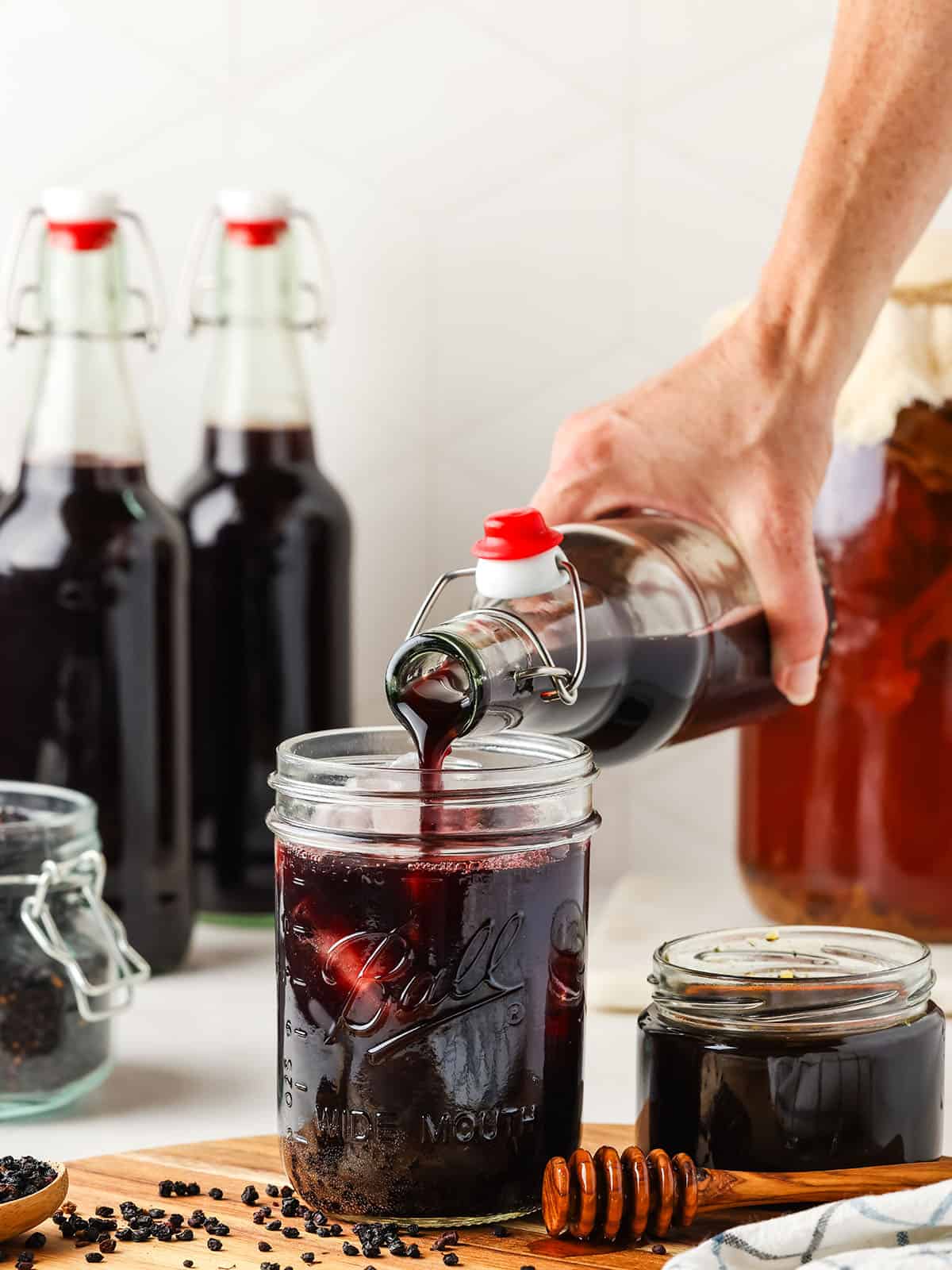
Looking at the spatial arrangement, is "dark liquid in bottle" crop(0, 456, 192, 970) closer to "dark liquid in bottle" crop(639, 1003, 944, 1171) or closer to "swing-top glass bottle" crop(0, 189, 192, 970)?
"swing-top glass bottle" crop(0, 189, 192, 970)

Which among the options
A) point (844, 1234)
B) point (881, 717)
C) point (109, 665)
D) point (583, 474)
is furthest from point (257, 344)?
point (844, 1234)

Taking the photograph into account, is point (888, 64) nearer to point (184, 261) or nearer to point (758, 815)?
point (758, 815)

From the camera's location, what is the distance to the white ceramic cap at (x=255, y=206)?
143 cm

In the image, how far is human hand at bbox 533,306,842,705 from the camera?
1.07 m

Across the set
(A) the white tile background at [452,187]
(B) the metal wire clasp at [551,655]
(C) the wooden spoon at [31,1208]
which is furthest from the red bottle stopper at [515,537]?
(A) the white tile background at [452,187]

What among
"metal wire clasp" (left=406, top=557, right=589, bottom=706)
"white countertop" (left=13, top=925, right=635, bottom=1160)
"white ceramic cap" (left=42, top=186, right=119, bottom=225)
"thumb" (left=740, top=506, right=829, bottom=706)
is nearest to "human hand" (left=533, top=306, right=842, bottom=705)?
"thumb" (left=740, top=506, right=829, bottom=706)

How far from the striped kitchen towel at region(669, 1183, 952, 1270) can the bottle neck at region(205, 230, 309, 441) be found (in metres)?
0.86

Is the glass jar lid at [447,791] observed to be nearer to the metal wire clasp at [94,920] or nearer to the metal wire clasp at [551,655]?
the metal wire clasp at [551,655]

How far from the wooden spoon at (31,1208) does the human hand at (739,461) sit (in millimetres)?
465

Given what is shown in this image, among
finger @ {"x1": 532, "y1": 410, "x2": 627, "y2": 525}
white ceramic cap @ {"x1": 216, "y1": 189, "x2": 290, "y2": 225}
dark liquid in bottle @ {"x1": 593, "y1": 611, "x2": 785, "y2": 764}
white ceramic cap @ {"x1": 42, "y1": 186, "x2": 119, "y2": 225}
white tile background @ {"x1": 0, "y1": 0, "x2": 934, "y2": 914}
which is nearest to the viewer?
dark liquid in bottle @ {"x1": 593, "y1": 611, "x2": 785, "y2": 764}

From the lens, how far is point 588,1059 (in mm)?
1197

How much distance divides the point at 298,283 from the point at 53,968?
2.13 ft

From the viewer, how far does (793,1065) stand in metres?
0.86

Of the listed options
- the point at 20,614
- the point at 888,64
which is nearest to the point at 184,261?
the point at 20,614
